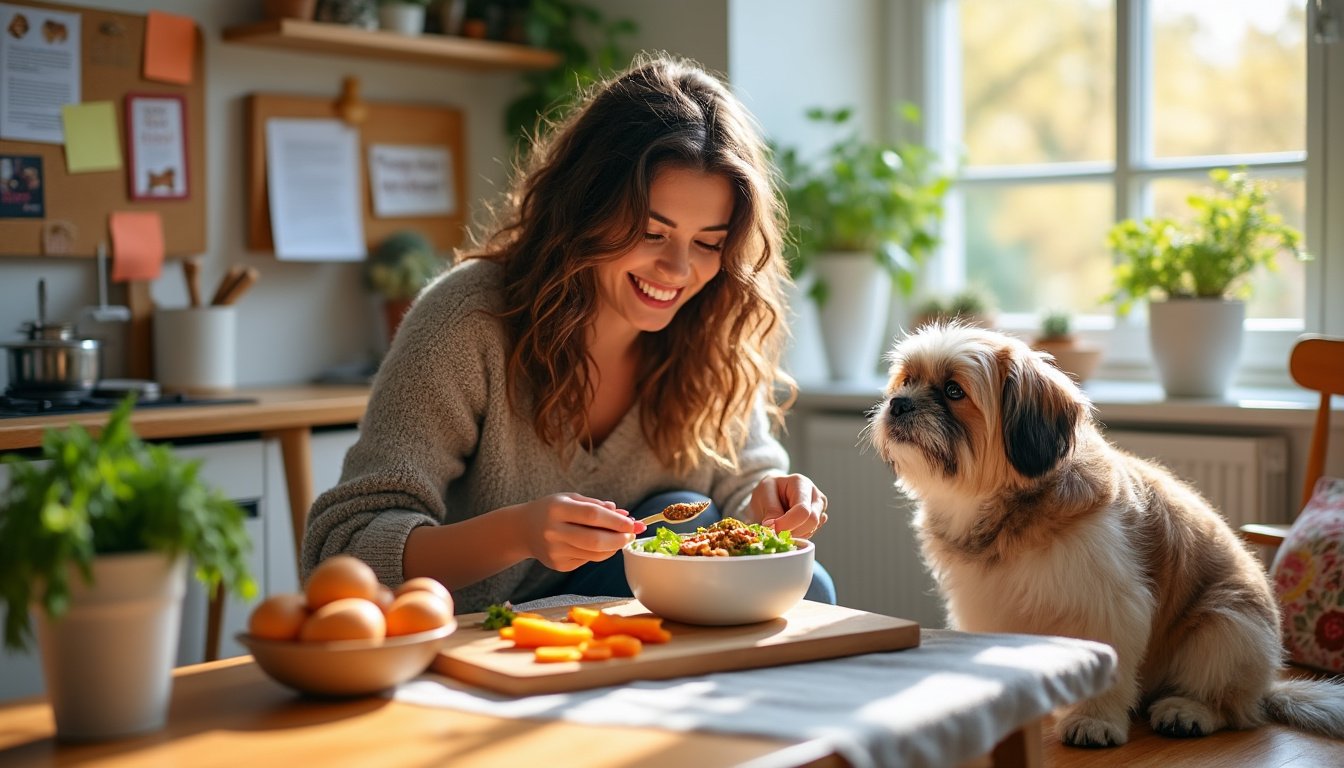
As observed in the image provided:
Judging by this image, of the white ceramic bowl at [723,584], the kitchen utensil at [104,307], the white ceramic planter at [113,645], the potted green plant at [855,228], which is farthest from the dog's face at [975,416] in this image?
the kitchen utensil at [104,307]

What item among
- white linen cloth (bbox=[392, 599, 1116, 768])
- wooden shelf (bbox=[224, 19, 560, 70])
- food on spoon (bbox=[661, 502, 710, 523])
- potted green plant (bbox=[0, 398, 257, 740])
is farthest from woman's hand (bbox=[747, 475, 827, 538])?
wooden shelf (bbox=[224, 19, 560, 70])

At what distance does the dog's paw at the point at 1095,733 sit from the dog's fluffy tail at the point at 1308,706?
27cm

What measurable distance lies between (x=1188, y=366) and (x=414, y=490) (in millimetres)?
1705

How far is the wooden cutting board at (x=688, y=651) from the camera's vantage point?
47.6 inches

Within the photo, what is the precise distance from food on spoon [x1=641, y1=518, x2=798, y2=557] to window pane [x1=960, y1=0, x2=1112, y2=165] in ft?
7.05

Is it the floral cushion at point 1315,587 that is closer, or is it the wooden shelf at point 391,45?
the floral cushion at point 1315,587

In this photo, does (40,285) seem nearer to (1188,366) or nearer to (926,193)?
(926,193)

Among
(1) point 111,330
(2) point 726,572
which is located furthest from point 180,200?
(2) point 726,572

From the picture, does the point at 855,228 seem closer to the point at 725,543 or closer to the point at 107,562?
the point at 725,543

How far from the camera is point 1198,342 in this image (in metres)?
2.70

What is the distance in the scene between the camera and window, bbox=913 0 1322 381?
9.68 ft

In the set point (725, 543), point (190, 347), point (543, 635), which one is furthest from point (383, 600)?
point (190, 347)

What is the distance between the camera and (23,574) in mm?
982

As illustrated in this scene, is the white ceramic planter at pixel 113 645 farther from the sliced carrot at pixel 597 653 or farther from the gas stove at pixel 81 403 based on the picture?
the gas stove at pixel 81 403
